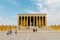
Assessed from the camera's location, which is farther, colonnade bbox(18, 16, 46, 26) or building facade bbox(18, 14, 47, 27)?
colonnade bbox(18, 16, 46, 26)

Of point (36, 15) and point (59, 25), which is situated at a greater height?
point (36, 15)

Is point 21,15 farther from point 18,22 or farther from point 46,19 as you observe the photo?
point 46,19

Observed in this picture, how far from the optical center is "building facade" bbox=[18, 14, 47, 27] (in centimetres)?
6306

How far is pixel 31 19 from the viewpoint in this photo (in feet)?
220

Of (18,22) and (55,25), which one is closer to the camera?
(55,25)

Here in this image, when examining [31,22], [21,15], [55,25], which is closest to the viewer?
[55,25]

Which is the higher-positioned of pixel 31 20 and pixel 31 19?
pixel 31 19

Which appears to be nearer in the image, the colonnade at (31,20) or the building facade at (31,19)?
the building facade at (31,19)

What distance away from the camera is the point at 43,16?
207 feet

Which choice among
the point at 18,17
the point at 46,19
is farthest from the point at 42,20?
the point at 18,17

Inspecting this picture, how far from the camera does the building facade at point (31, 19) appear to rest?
63.1 m

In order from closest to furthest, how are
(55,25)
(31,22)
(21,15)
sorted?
(55,25) < (21,15) < (31,22)

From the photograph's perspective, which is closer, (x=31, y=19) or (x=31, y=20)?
(x=31, y=19)

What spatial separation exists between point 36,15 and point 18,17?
8584 mm
